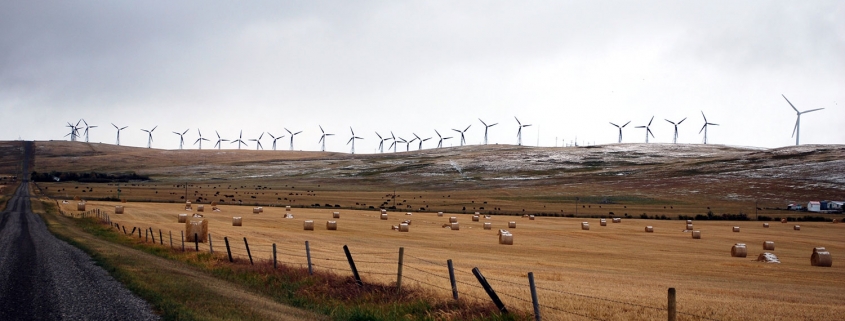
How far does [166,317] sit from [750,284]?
68.5ft

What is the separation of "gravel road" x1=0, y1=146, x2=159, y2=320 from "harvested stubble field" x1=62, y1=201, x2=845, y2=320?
671cm

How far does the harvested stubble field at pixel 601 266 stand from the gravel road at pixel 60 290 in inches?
264

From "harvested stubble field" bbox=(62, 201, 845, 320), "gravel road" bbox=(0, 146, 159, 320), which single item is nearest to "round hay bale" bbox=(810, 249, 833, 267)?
"harvested stubble field" bbox=(62, 201, 845, 320)

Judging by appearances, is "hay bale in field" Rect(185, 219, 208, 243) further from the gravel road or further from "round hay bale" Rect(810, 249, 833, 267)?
"round hay bale" Rect(810, 249, 833, 267)

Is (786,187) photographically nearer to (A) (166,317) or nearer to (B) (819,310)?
(B) (819,310)

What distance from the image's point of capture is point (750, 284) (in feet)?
85.4

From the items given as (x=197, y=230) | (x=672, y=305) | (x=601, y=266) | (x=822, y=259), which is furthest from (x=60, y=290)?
(x=822, y=259)

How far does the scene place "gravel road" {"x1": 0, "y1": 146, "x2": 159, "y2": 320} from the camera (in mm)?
15695

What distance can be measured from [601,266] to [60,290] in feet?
73.9

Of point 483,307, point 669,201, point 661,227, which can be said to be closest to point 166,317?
point 483,307

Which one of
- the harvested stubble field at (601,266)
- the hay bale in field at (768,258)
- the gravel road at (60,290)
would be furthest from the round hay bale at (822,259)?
the gravel road at (60,290)

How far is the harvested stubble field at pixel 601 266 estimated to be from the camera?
18172 mm

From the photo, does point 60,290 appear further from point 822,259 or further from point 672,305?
point 822,259

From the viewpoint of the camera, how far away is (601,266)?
32.2 metres
